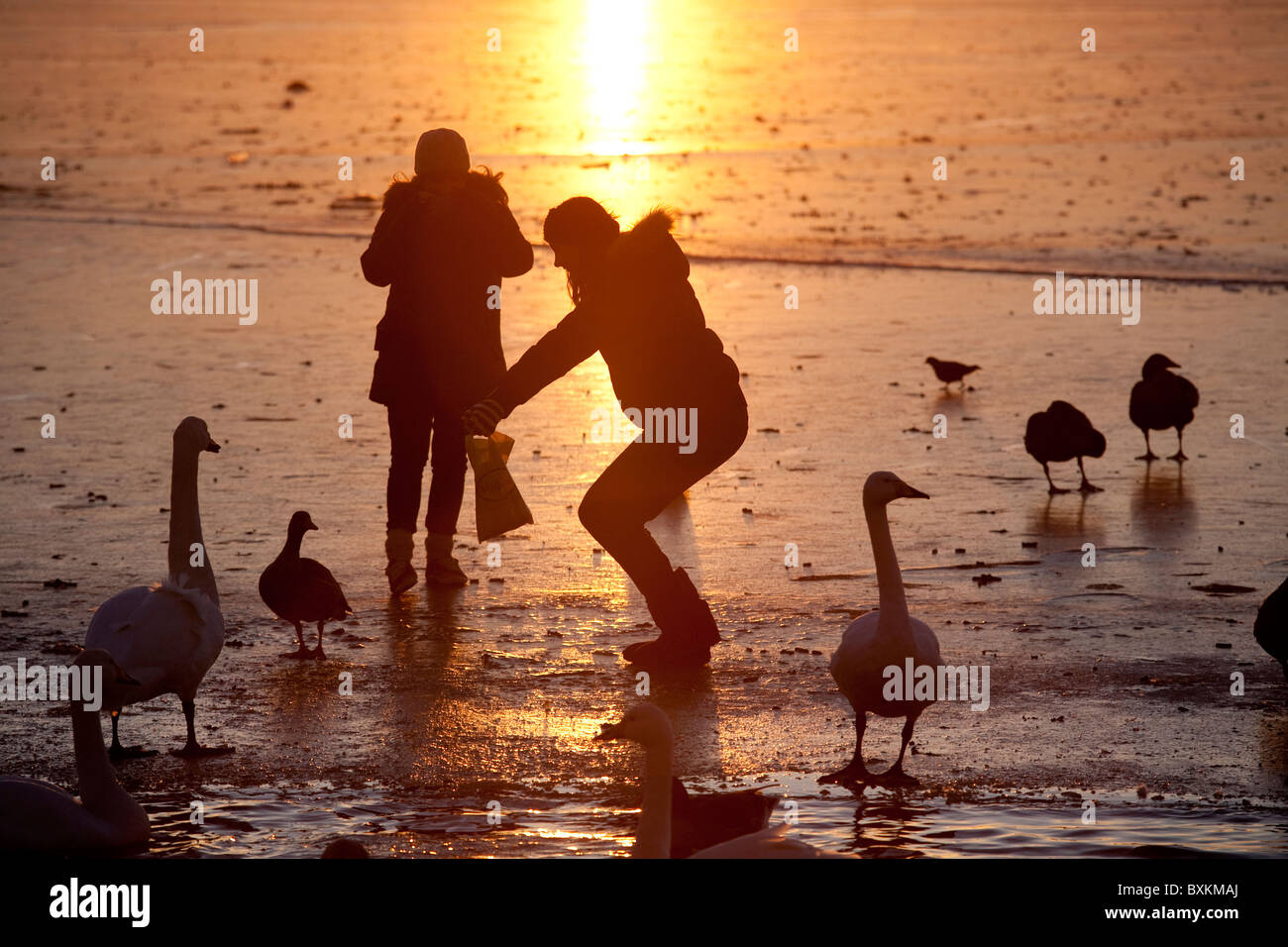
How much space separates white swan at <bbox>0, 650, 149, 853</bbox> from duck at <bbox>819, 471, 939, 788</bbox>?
2398mm

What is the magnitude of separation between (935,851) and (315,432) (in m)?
7.27

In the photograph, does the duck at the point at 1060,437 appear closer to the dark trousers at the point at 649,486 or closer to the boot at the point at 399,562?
the dark trousers at the point at 649,486

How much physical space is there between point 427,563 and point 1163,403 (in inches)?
199

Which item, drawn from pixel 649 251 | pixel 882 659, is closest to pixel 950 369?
pixel 649 251

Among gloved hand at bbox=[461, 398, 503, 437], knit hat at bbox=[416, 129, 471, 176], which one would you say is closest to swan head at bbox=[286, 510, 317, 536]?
gloved hand at bbox=[461, 398, 503, 437]

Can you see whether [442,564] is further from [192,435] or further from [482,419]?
[482,419]

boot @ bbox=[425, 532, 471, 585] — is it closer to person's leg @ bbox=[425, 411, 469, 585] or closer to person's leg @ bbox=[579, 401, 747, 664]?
Answer: person's leg @ bbox=[425, 411, 469, 585]

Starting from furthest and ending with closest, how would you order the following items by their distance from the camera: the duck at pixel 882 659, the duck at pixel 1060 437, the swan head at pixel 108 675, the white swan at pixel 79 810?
1. the duck at pixel 1060 437
2. the duck at pixel 882 659
3. the swan head at pixel 108 675
4. the white swan at pixel 79 810

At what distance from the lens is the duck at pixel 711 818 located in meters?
4.83

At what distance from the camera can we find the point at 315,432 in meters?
11.6

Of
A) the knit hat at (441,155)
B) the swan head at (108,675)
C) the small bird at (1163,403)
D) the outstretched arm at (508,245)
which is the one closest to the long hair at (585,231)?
the outstretched arm at (508,245)

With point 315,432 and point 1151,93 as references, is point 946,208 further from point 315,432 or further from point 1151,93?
point 1151,93

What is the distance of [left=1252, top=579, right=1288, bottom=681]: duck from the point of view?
257 inches
